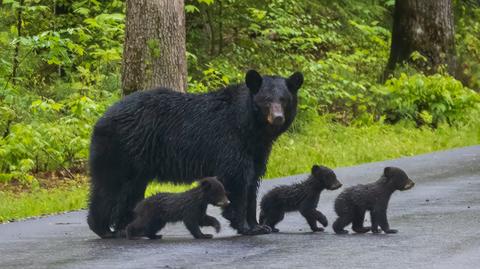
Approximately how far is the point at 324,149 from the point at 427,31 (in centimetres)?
728

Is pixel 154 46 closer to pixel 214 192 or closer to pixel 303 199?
pixel 303 199

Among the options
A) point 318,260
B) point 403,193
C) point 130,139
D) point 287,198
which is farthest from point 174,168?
point 403,193

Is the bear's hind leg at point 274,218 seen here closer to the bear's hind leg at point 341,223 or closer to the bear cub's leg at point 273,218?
the bear cub's leg at point 273,218

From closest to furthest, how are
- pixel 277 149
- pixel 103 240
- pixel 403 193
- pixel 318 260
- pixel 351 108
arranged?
pixel 318 260, pixel 103 240, pixel 403 193, pixel 277 149, pixel 351 108

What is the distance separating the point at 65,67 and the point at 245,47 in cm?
361

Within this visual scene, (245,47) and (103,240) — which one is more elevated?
(245,47)

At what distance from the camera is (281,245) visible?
9305mm

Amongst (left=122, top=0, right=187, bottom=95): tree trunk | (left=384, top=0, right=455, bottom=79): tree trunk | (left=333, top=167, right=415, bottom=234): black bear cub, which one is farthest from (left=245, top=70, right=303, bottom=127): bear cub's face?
(left=384, top=0, right=455, bottom=79): tree trunk

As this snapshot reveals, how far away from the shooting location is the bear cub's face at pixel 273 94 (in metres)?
9.73

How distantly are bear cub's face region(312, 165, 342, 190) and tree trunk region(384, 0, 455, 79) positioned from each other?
14.7 m

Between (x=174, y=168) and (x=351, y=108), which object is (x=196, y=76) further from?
(x=174, y=168)

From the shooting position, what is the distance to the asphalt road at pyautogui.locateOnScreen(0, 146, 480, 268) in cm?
834

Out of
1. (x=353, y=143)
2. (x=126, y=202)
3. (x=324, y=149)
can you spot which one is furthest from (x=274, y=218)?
(x=353, y=143)

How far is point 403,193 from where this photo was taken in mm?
13227
